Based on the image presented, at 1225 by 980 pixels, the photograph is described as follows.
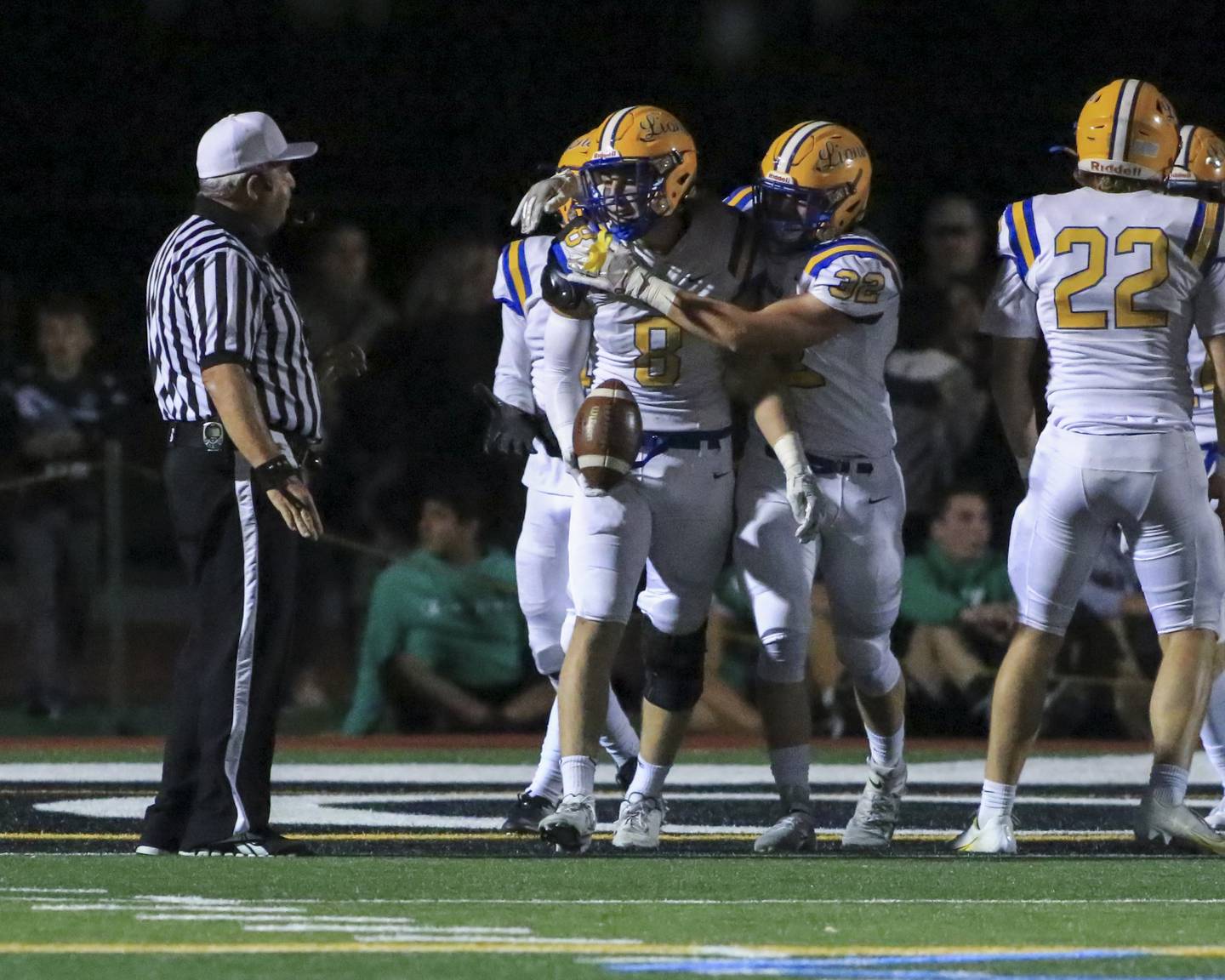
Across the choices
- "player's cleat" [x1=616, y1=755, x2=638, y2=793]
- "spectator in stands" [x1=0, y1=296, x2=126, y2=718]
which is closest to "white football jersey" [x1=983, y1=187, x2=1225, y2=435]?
"player's cleat" [x1=616, y1=755, x2=638, y2=793]

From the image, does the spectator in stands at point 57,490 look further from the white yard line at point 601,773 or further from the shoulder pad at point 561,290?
the shoulder pad at point 561,290

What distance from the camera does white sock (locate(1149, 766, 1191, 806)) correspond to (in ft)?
20.8

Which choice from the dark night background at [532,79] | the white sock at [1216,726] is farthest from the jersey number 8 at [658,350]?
the dark night background at [532,79]

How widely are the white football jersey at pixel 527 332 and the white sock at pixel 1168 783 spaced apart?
1.71 metres

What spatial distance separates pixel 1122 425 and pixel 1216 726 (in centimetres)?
119

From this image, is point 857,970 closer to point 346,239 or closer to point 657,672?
point 657,672

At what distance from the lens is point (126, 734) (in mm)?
10445

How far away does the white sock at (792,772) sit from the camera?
6.43 meters

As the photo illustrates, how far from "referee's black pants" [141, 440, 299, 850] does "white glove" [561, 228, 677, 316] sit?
904 millimetres

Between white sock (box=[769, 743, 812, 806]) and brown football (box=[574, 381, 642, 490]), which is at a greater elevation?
brown football (box=[574, 381, 642, 490])

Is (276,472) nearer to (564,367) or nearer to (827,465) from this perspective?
(564,367)

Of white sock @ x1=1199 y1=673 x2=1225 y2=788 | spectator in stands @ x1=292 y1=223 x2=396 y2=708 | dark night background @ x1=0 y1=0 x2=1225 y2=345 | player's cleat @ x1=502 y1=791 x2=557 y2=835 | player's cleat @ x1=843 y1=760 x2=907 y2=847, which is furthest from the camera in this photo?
dark night background @ x1=0 y1=0 x2=1225 y2=345

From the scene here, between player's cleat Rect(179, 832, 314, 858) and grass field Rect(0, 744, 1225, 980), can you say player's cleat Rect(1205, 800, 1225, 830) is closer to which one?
grass field Rect(0, 744, 1225, 980)

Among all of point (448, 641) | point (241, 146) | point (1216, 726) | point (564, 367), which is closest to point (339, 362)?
A: point (564, 367)
